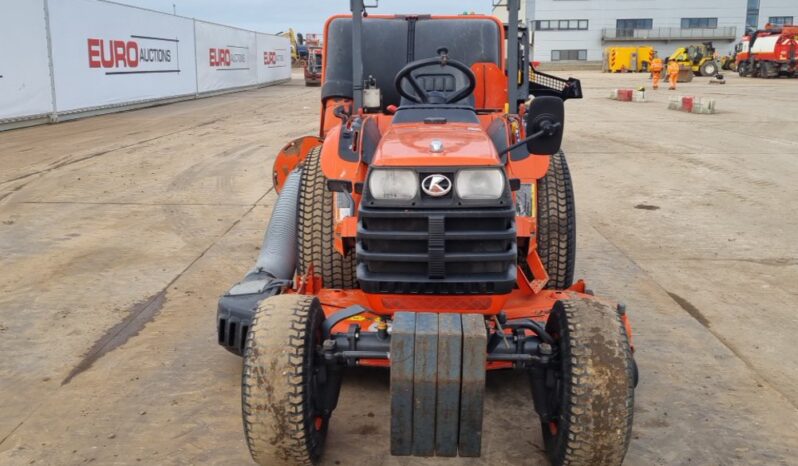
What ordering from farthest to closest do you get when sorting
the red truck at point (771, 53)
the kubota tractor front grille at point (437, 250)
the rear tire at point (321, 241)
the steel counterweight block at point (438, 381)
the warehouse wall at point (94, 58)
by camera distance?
1. the red truck at point (771, 53)
2. the warehouse wall at point (94, 58)
3. the rear tire at point (321, 241)
4. the kubota tractor front grille at point (437, 250)
5. the steel counterweight block at point (438, 381)

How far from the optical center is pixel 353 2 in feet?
15.7

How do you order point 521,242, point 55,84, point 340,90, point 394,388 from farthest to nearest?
point 55,84 < point 340,90 < point 521,242 < point 394,388

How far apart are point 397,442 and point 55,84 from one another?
16.8m

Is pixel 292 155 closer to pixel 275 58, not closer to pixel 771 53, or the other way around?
pixel 275 58

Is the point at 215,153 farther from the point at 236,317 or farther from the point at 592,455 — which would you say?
the point at 592,455

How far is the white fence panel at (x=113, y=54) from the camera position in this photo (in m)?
17.7

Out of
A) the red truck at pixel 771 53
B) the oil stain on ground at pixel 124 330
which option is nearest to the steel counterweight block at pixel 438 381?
the oil stain on ground at pixel 124 330

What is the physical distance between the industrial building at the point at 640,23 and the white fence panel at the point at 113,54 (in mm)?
47330

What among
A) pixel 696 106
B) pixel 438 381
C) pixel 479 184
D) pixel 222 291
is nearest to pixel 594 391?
pixel 438 381

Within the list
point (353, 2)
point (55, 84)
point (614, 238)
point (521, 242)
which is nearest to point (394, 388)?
point (521, 242)

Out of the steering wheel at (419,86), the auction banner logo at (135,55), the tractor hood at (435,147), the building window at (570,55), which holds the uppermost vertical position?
the building window at (570,55)

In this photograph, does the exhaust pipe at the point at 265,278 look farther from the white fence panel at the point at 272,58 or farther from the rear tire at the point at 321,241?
the white fence panel at the point at 272,58

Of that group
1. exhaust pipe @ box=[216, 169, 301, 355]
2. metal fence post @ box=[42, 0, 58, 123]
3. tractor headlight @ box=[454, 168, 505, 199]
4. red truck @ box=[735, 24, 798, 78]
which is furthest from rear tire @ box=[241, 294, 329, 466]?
red truck @ box=[735, 24, 798, 78]

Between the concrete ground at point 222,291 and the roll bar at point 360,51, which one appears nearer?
the concrete ground at point 222,291
